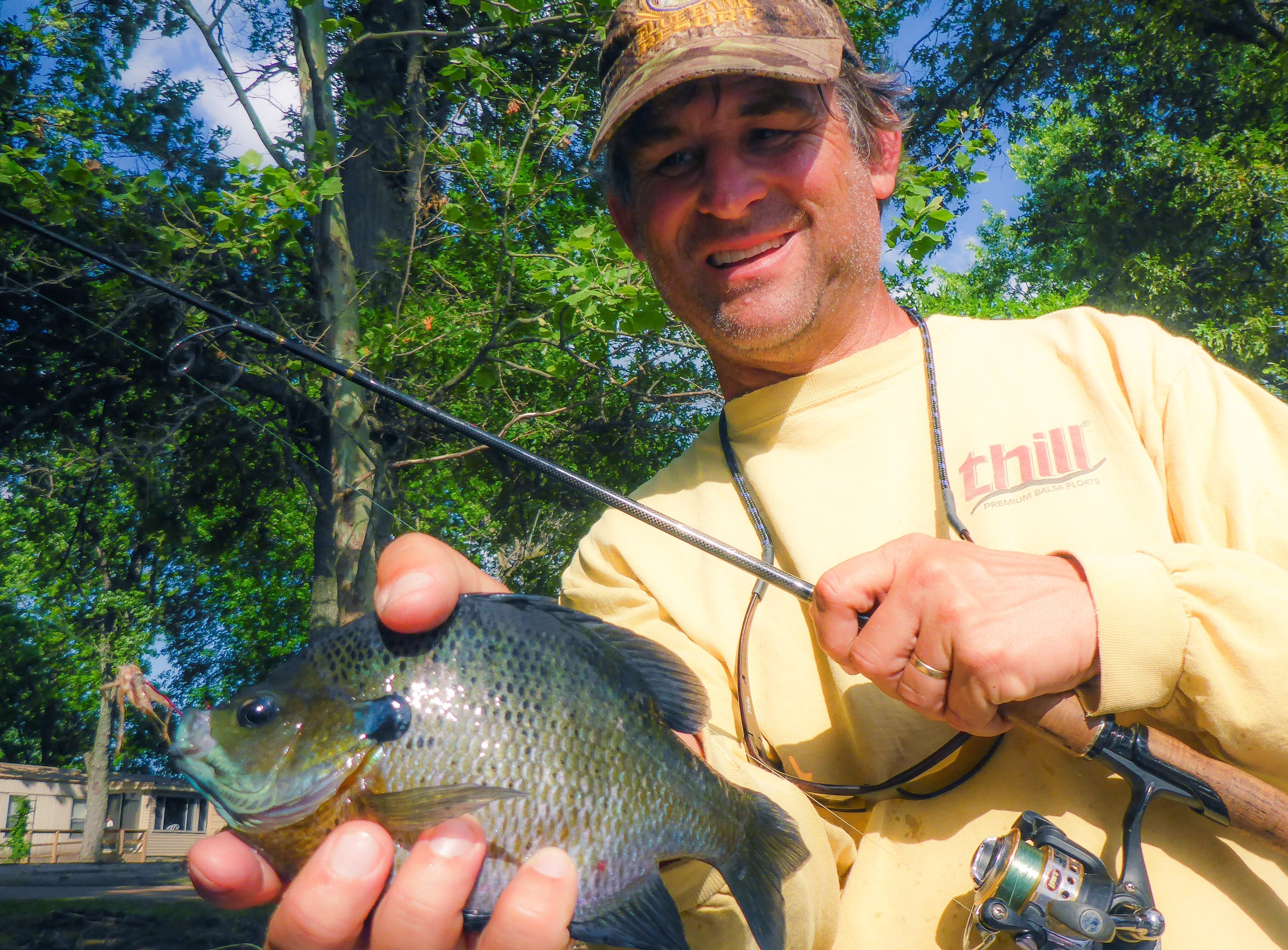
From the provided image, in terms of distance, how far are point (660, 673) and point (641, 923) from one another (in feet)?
1.41

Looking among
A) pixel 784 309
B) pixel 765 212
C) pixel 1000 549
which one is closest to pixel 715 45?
pixel 765 212

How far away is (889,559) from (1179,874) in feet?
2.47

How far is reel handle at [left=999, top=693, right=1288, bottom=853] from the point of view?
4.90 feet

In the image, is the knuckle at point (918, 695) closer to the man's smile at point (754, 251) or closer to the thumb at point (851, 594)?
the thumb at point (851, 594)

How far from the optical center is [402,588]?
1.48 m

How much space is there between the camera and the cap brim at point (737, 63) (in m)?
2.14

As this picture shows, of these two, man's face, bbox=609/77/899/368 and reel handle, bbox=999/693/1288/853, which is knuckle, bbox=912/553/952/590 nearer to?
reel handle, bbox=999/693/1288/853

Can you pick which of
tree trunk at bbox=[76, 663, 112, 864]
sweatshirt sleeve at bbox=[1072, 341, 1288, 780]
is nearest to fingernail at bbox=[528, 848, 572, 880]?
sweatshirt sleeve at bbox=[1072, 341, 1288, 780]

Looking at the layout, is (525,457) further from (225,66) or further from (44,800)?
(44,800)

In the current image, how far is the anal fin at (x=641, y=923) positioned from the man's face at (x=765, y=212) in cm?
137

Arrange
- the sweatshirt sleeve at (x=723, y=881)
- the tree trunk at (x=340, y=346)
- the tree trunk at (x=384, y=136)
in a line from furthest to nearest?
the tree trunk at (x=384, y=136) → the tree trunk at (x=340, y=346) → the sweatshirt sleeve at (x=723, y=881)

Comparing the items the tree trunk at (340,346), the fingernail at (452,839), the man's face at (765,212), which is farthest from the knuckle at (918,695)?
the tree trunk at (340,346)

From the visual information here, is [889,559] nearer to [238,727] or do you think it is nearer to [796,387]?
[796,387]

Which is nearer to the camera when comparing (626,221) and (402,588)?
(402,588)
